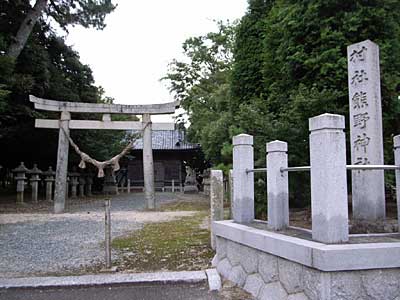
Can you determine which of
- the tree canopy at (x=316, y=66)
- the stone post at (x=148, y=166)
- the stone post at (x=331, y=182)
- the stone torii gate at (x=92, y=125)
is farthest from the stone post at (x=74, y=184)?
the stone post at (x=331, y=182)

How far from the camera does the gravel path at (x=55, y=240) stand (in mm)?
5293

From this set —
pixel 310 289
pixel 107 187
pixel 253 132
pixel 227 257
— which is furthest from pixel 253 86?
pixel 107 187

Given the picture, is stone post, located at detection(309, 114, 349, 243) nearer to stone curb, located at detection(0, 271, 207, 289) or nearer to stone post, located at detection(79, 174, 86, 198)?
stone curb, located at detection(0, 271, 207, 289)

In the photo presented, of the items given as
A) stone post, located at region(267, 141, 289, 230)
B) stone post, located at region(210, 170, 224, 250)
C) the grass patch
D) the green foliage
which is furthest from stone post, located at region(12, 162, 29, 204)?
stone post, located at region(267, 141, 289, 230)

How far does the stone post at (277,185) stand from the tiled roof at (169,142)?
22.1 metres

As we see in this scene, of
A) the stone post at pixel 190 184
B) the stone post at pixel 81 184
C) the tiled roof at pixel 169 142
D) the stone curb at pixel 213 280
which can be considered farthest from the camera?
the tiled roof at pixel 169 142

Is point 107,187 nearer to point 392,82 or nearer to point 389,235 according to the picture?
point 392,82

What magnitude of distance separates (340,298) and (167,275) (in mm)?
2376

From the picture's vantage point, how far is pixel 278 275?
3334mm

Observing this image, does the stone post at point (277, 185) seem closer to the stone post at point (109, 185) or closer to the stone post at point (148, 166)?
the stone post at point (148, 166)

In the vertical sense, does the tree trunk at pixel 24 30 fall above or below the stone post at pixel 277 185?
above

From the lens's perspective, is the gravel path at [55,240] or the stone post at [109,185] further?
the stone post at [109,185]

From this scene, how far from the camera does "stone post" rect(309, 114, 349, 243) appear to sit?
294cm

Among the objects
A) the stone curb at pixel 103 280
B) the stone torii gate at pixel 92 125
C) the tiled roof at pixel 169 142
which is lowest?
the stone curb at pixel 103 280
